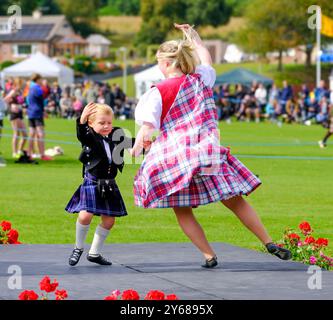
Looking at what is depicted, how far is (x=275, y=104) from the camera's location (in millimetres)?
50875

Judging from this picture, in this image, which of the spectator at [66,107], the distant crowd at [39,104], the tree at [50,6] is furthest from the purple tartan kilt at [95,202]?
the tree at [50,6]

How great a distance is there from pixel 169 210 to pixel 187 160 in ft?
→ 23.9

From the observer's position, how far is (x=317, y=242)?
10.1 metres

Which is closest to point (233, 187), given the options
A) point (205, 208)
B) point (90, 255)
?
point (90, 255)


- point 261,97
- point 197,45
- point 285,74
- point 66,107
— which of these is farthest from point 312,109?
point 285,74

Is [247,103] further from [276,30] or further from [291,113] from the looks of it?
[276,30]

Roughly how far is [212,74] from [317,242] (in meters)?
1.85

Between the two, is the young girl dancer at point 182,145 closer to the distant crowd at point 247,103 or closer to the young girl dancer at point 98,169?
the young girl dancer at point 98,169

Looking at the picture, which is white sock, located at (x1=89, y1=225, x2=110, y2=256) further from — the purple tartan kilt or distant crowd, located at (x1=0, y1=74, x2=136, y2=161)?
distant crowd, located at (x1=0, y1=74, x2=136, y2=161)

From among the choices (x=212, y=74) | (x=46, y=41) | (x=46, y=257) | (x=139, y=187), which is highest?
(x=212, y=74)

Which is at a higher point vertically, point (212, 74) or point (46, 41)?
point (212, 74)

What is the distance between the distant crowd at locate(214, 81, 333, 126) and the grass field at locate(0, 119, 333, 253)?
58.8 ft

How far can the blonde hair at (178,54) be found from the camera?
29.9ft
